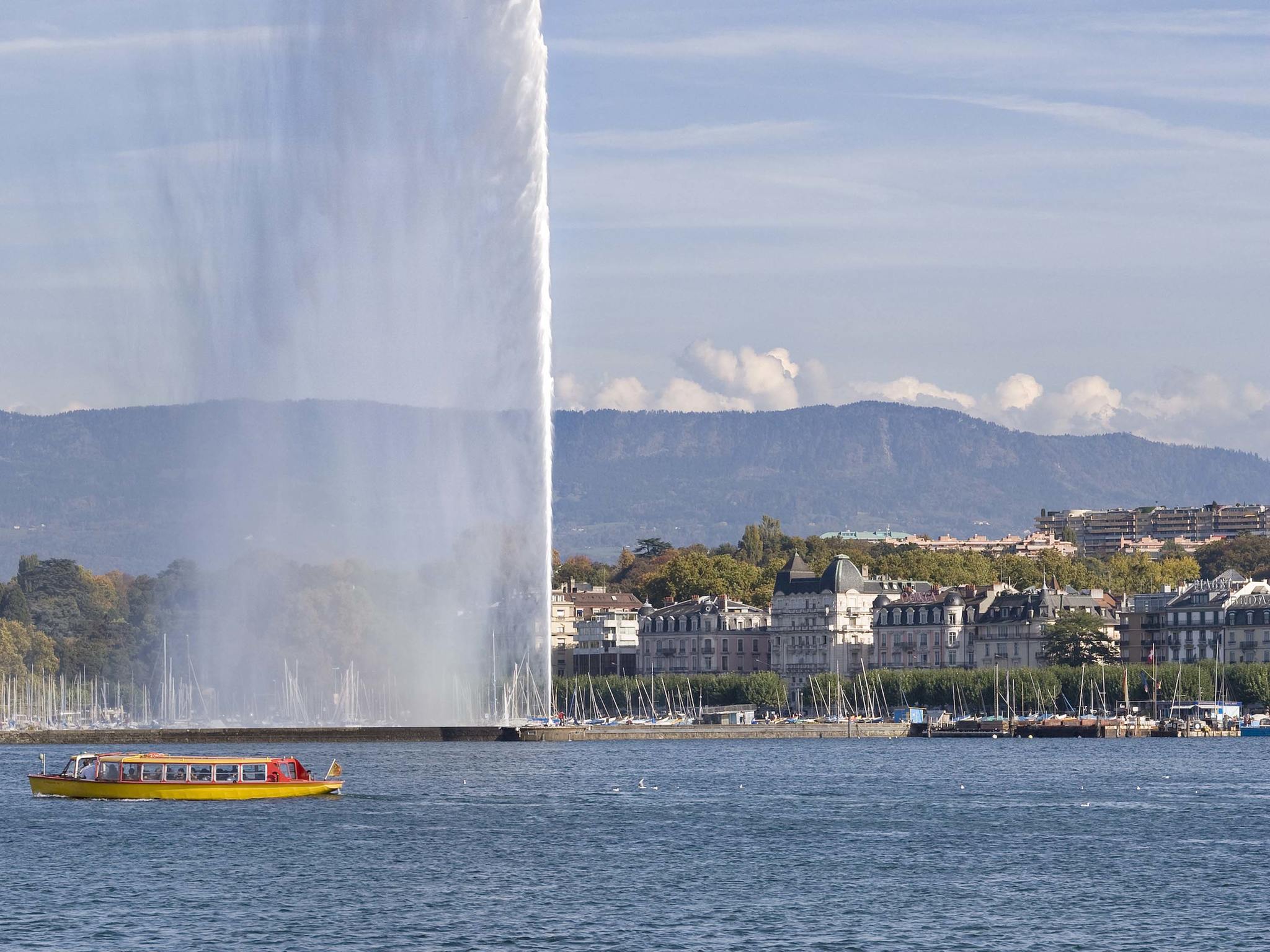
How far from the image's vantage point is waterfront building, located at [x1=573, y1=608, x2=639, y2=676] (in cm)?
17388

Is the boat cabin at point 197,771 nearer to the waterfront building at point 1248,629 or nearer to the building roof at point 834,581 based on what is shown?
the waterfront building at point 1248,629

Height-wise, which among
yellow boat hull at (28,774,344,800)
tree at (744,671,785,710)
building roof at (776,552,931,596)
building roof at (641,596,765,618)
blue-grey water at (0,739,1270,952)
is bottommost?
blue-grey water at (0,739,1270,952)

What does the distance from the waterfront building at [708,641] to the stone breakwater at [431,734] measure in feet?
109

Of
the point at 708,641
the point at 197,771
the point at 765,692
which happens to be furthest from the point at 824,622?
the point at 197,771

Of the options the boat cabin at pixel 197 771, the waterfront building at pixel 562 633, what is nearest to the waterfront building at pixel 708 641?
the waterfront building at pixel 562 633

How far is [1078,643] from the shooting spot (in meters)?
140

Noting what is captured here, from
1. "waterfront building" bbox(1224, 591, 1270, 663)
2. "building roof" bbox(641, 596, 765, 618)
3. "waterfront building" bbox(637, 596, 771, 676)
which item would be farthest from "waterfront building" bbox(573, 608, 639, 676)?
"waterfront building" bbox(1224, 591, 1270, 663)

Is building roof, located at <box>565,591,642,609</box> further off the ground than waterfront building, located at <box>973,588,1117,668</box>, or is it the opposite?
building roof, located at <box>565,591,642,609</box>

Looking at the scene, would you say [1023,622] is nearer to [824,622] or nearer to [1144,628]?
[1144,628]

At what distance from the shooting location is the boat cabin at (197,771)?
65.1 meters

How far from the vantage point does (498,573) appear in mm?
95750

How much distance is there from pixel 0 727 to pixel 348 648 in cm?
3743

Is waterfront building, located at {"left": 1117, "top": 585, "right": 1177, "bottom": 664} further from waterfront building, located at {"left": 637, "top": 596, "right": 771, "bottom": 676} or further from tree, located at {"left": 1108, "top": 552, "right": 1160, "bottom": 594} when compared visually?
tree, located at {"left": 1108, "top": 552, "right": 1160, "bottom": 594}

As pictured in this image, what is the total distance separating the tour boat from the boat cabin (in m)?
0.02
